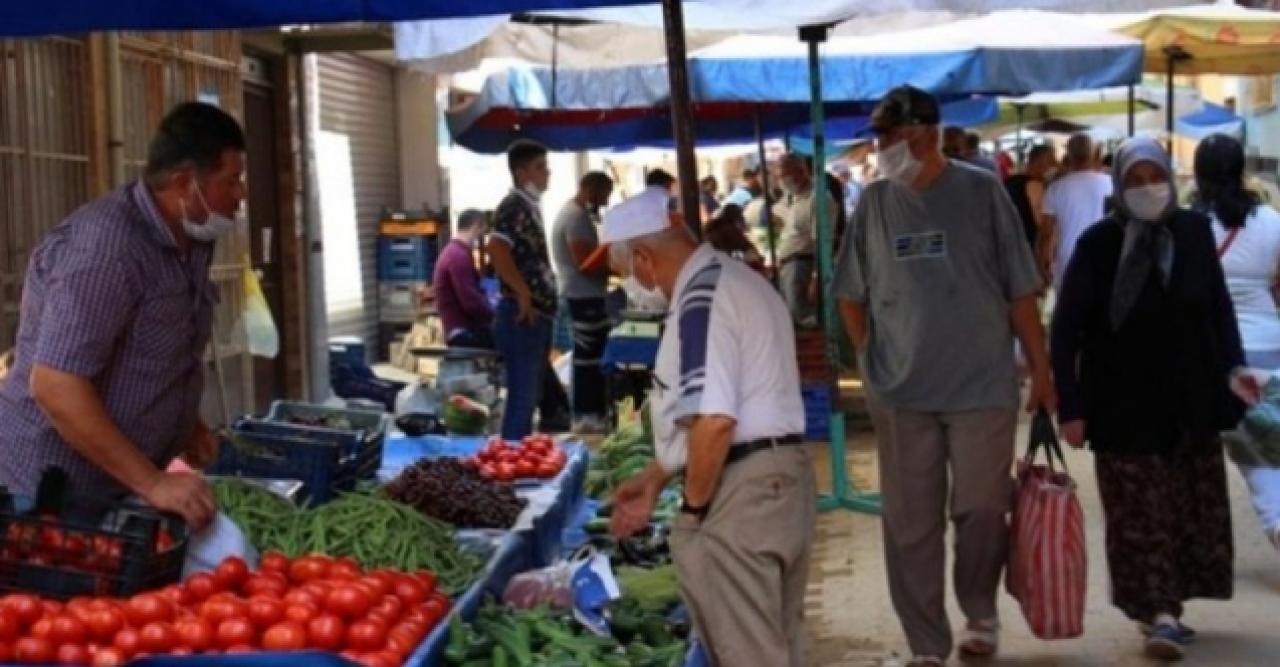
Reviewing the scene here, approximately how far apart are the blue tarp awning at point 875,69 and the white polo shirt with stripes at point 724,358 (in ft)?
16.4

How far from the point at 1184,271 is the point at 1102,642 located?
160cm

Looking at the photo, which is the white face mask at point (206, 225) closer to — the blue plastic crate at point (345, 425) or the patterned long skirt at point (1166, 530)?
the blue plastic crate at point (345, 425)

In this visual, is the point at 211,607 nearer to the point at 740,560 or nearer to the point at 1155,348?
the point at 740,560

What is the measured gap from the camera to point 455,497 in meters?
7.04

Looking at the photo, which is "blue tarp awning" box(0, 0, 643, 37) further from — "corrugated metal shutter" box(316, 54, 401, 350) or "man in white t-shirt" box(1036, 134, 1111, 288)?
"corrugated metal shutter" box(316, 54, 401, 350)

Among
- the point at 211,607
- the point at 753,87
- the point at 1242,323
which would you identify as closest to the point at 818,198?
the point at 753,87

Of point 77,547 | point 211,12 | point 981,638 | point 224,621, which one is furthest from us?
point 981,638

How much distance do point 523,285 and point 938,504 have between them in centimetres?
507

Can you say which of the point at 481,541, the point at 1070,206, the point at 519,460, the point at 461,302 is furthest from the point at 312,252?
the point at 481,541

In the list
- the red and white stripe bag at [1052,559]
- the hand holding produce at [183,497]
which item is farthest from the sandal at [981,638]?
the hand holding produce at [183,497]

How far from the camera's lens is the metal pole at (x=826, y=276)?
367 inches

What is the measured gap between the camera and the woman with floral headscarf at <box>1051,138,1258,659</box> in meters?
6.37

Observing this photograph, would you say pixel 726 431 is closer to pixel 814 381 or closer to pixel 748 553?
pixel 748 553

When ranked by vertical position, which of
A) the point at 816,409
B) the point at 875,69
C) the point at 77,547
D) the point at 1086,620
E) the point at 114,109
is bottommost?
the point at 1086,620
